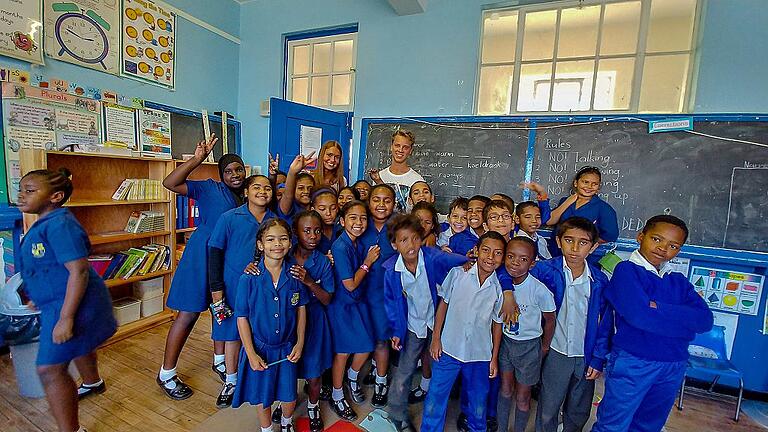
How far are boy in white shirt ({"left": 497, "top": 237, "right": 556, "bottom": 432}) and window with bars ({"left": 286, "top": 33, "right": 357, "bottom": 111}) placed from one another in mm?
2706

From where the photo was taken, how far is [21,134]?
253 cm

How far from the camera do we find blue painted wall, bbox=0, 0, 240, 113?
335 centimetres

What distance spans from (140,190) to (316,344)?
221cm

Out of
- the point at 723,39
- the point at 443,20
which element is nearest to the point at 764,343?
the point at 723,39

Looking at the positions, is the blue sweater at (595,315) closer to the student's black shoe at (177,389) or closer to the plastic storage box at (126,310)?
the student's black shoe at (177,389)

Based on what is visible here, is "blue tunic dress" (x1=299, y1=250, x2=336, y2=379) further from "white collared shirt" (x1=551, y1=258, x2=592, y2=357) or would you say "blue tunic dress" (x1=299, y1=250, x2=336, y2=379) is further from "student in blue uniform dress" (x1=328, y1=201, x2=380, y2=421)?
"white collared shirt" (x1=551, y1=258, x2=592, y2=357)

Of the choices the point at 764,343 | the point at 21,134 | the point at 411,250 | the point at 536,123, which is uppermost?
the point at 536,123

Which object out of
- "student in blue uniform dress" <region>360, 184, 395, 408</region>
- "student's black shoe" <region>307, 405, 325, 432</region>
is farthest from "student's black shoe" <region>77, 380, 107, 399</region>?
"student in blue uniform dress" <region>360, 184, 395, 408</region>

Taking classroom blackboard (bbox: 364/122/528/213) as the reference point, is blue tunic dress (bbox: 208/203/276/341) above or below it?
below

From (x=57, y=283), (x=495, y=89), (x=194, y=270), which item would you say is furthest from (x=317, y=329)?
(x=495, y=89)

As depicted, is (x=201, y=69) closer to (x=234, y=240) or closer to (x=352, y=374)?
(x=234, y=240)

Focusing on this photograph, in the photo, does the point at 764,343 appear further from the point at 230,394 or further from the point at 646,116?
the point at 230,394

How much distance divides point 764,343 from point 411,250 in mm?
2634

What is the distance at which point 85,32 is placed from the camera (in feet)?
9.55
